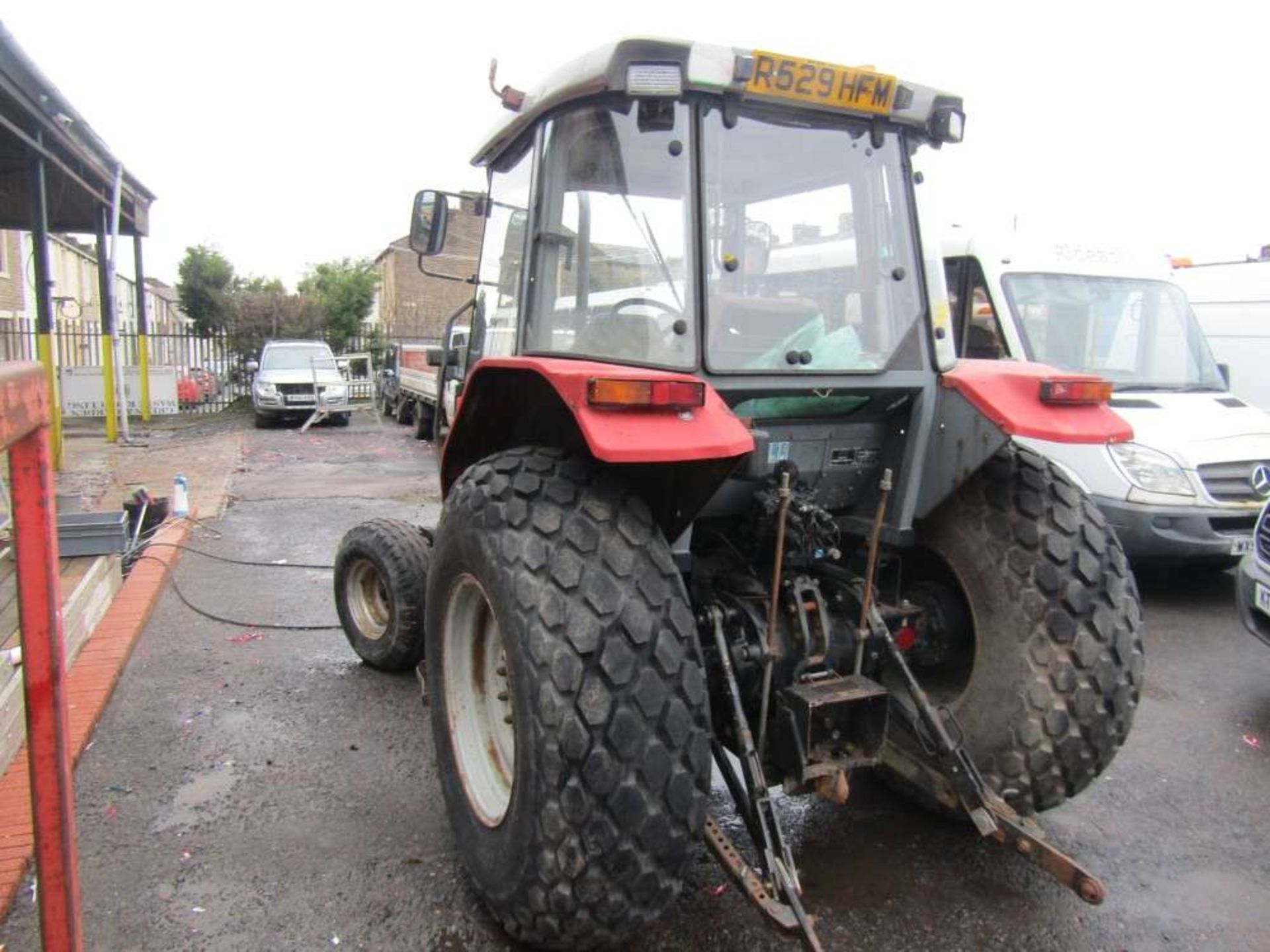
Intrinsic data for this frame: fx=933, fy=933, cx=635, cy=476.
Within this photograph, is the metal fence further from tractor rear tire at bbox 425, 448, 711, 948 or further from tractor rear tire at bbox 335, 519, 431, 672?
tractor rear tire at bbox 425, 448, 711, 948

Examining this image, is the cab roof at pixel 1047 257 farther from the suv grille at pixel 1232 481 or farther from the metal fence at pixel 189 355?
the metal fence at pixel 189 355

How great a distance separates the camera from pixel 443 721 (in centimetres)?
294

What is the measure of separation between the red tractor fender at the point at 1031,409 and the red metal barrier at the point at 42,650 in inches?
94.4

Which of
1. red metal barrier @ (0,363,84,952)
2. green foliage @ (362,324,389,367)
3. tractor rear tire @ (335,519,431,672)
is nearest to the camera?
red metal barrier @ (0,363,84,952)

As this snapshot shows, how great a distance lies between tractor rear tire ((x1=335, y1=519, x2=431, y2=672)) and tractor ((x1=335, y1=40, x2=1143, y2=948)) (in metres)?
1.13

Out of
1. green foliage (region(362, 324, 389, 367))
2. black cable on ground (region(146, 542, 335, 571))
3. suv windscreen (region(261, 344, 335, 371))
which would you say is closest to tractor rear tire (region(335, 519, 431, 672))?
black cable on ground (region(146, 542, 335, 571))

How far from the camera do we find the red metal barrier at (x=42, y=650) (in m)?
1.70

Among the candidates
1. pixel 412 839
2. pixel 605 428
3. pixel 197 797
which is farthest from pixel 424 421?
pixel 605 428

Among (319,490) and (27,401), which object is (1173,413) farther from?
(319,490)

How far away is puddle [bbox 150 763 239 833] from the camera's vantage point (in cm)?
324

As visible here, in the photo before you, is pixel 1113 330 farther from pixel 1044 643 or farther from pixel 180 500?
pixel 180 500

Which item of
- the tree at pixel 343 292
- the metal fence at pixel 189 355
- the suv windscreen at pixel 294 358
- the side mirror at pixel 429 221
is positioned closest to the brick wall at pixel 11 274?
the metal fence at pixel 189 355

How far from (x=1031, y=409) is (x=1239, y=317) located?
8049 mm

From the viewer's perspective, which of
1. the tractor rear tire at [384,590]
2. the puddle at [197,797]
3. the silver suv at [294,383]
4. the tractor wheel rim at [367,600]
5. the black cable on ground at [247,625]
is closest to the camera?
the puddle at [197,797]
